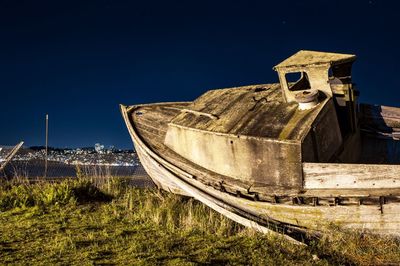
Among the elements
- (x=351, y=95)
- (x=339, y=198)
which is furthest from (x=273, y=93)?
(x=339, y=198)

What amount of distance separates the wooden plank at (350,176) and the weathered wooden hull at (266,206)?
0.33 feet

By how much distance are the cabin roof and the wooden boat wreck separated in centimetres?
2

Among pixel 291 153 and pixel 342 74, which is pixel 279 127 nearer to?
pixel 291 153

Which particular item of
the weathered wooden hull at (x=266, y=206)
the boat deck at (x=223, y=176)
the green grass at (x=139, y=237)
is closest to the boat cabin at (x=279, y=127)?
the boat deck at (x=223, y=176)

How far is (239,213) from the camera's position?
904 centimetres

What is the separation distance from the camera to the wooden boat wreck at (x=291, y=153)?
779cm

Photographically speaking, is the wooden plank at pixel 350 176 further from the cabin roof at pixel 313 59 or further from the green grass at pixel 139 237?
the cabin roof at pixel 313 59

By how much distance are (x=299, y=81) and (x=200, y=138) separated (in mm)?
3063

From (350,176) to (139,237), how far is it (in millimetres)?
4580

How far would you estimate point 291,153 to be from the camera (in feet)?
27.5

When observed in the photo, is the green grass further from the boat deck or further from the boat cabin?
the boat cabin

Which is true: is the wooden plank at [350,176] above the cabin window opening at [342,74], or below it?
below

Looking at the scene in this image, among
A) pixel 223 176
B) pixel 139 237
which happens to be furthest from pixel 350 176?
pixel 139 237

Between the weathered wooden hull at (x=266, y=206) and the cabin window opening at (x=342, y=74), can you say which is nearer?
the weathered wooden hull at (x=266, y=206)
